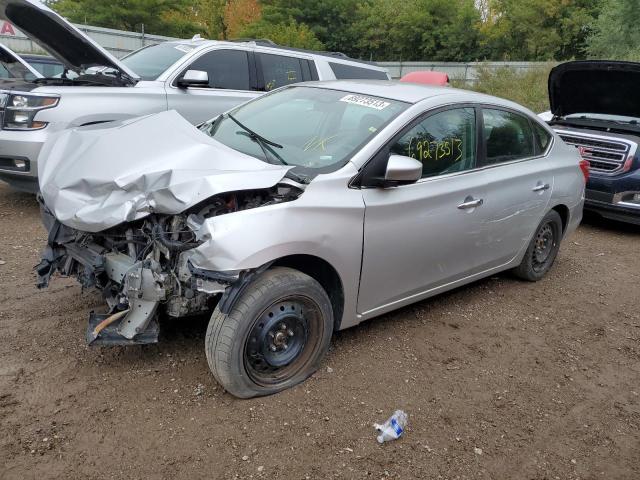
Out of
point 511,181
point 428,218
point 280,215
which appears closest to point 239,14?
point 511,181

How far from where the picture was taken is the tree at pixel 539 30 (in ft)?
109

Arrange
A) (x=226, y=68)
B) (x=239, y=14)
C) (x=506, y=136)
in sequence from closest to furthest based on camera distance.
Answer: (x=506, y=136) < (x=226, y=68) < (x=239, y=14)

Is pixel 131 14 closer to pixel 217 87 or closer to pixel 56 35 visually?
pixel 217 87

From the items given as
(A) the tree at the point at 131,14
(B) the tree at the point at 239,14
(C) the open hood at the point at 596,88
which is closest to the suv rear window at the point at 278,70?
(C) the open hood at the point at 596,88

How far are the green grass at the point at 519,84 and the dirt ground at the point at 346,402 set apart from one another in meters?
14.1

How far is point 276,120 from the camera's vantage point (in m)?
3.87

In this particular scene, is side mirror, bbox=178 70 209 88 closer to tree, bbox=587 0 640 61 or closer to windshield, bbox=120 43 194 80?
windshield, bbox=120 43 194 80

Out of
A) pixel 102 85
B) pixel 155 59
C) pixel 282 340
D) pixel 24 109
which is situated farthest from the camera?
pixel 155 59

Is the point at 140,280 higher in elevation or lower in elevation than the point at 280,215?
lower

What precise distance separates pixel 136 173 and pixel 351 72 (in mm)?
5554

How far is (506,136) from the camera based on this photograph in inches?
172

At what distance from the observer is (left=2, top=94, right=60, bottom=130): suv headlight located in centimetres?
540

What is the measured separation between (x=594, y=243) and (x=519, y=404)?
4.26m

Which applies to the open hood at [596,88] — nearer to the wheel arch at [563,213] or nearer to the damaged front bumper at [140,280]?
the wheel arch at [563,213]
